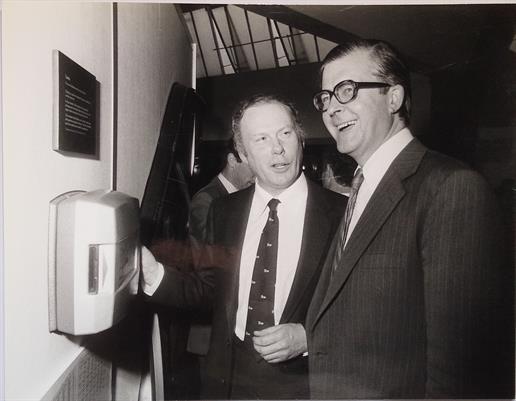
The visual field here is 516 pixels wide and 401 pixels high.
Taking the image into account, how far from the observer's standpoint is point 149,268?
3.89 ft

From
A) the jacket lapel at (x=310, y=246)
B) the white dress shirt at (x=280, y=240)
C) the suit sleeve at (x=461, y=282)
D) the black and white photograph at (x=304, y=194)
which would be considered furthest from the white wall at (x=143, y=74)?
the suit sleeve at (x=461, y=282)

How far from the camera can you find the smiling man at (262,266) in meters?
1.17

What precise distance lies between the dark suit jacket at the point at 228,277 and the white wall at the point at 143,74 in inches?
11.8

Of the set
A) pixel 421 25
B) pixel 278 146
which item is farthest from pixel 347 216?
pixel 421 25

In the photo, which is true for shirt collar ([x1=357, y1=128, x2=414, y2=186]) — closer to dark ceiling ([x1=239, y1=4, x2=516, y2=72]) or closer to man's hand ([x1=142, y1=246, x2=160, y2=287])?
dark ceiling ([x1=239, y1=4, x2=516, y2=72])

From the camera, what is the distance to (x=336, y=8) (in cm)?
117

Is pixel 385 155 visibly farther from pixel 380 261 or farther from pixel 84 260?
pixel 84 260

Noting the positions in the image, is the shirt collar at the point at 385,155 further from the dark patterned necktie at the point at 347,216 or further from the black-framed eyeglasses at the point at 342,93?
the black-framed eyeglasses at the point at 342,93

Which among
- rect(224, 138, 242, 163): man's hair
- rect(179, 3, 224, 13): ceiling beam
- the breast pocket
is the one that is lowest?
the breast pocket

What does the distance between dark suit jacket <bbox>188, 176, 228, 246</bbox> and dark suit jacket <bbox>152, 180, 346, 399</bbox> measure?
0.02 meters

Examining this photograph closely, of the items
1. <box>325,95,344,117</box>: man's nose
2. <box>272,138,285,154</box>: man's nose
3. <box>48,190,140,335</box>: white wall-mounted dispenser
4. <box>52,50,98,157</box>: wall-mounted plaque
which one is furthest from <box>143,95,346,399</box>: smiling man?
<box>52,50,98,157</box>: wall-mounted plaque

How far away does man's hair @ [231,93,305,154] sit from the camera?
45.6 inches

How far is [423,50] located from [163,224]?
0.95 m

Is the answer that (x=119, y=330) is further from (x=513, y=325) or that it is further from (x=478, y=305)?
(x=513, y=325)
